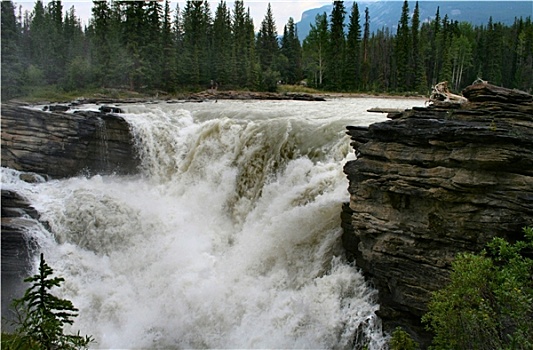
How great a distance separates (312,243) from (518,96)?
6.58 metres

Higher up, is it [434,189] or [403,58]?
[403,58]

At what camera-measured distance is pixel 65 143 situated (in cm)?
1898

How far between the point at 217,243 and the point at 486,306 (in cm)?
1026

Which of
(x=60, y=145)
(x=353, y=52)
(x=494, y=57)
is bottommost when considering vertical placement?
(x=60, y=145)

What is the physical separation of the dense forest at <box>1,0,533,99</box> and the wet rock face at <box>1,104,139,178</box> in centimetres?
2200

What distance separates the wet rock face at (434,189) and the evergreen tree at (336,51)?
46262mm

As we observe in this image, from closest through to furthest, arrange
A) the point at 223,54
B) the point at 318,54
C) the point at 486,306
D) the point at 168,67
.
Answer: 1. the point at 486,306
2. the point at 168,67
3. the point at 223,54
4. the point at 318,54

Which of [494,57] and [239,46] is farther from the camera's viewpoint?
[494,57]

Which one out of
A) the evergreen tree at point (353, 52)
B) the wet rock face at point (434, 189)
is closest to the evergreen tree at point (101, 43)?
the evergreen tree at point (353, 52)

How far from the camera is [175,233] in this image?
16.2m

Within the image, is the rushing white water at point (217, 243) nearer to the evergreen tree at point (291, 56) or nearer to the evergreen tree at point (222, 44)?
the evergreen tree at point (222, 44)

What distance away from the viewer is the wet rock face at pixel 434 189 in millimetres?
8648

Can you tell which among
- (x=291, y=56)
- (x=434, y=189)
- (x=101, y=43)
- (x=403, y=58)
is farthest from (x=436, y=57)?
(x=434, y=189)

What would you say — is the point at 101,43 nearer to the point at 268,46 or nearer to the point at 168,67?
the point at 168,67
